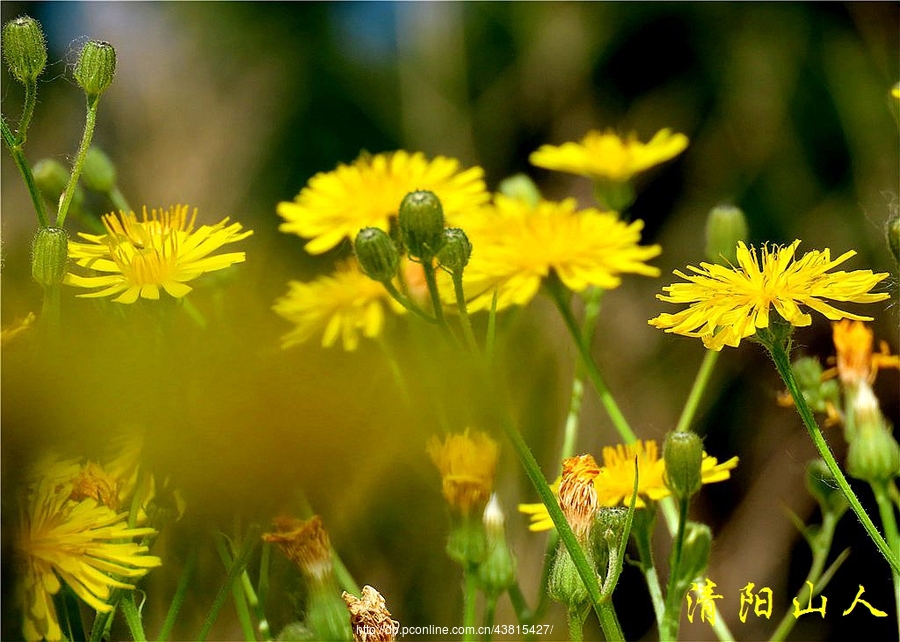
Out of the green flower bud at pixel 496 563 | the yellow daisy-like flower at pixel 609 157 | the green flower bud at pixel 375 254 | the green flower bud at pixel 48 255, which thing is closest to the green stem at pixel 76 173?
the green flower bud at pixel 48 255

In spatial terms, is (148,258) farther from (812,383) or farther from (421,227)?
(812,383)

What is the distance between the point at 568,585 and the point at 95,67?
0.26 metres

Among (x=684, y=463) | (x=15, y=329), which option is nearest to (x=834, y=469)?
(x=684, y=463)

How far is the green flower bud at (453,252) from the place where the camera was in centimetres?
41

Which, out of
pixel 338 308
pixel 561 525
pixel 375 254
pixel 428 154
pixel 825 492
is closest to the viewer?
pixel 561 525

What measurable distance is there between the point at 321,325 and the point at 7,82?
244mm

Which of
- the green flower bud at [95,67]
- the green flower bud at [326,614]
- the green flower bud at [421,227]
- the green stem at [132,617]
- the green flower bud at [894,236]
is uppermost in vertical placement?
the green flower bud at [95,67]

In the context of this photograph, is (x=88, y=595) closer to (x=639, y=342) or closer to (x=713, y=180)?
(x=639, y=342)

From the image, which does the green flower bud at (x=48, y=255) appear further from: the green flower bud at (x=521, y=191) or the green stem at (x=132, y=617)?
the green flower bud at (x=521, y=191)

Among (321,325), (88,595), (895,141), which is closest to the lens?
(88,595)

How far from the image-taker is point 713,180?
1.47 m

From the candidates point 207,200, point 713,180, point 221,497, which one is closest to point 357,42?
point 207,200

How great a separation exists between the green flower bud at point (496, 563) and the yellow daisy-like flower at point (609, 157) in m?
0.35

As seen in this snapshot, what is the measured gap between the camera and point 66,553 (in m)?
0.34
